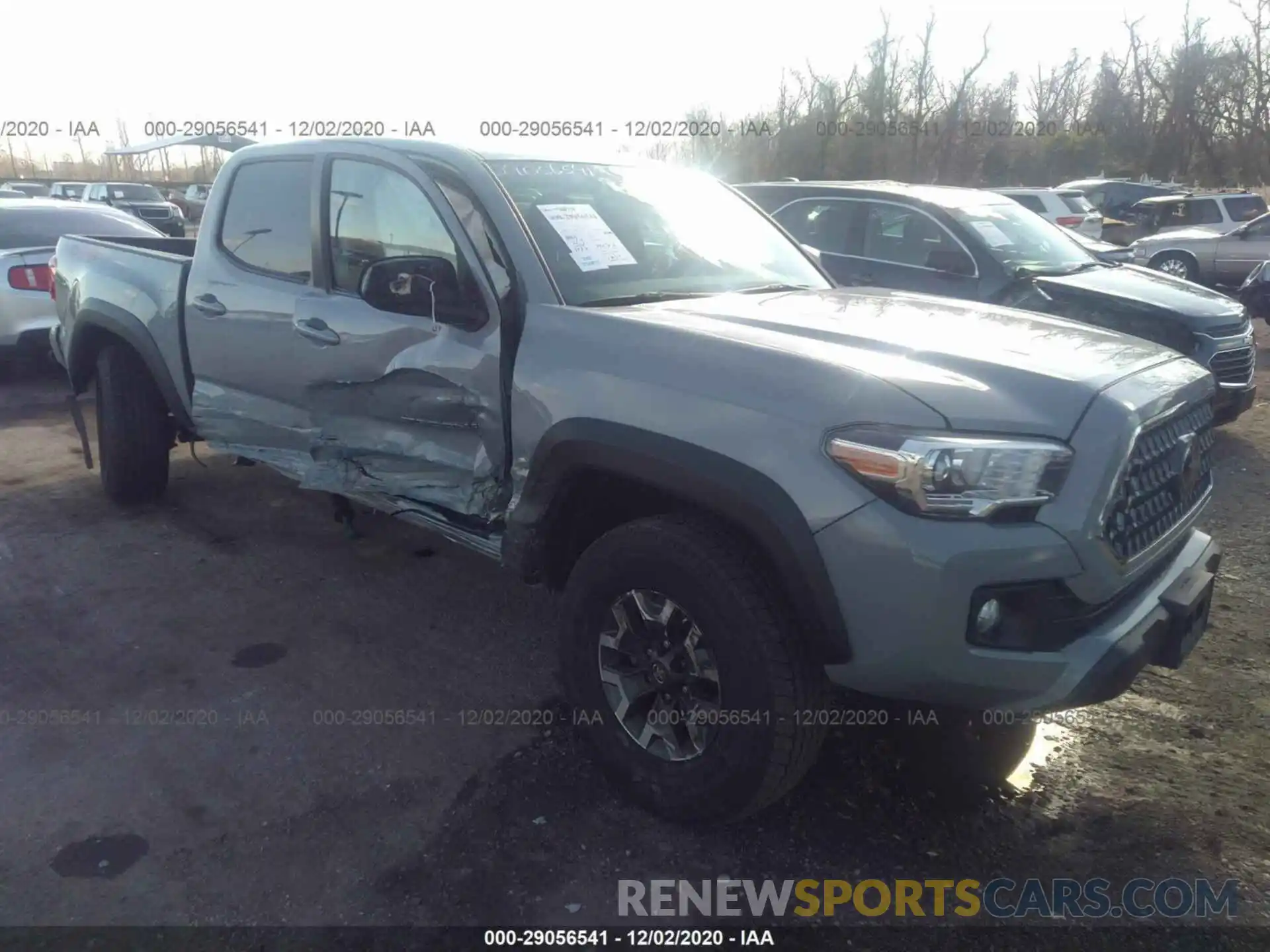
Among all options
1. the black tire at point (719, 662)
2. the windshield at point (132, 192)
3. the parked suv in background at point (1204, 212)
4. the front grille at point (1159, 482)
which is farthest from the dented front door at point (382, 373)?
the windshield at point (132, 192)

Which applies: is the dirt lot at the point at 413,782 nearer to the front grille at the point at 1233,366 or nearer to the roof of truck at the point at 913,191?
the front grille at the point at 1233,366

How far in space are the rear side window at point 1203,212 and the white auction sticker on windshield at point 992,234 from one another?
44.5 ft

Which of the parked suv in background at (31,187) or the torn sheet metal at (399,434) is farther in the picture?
the parked suv in background at (31,187)

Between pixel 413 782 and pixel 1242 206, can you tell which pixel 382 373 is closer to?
pixel 413 782

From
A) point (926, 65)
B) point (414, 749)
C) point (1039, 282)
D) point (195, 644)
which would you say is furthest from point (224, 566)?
point (926, 65)

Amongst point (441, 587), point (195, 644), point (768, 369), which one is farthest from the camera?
point (441, 587)

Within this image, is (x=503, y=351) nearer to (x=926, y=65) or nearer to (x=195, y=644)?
(x=195, y=644)

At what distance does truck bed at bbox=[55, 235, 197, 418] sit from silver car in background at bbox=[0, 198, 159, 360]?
245cm

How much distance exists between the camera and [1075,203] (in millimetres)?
17891

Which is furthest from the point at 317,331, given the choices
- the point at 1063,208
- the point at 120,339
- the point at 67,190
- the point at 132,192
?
the point at 67,190

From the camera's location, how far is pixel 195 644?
4074 millimetres

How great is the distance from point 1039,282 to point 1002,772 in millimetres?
4719

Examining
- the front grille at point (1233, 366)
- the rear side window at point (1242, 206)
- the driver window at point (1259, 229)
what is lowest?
the front grille at point (1233, 366)

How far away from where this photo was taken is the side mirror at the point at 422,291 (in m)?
3.15
